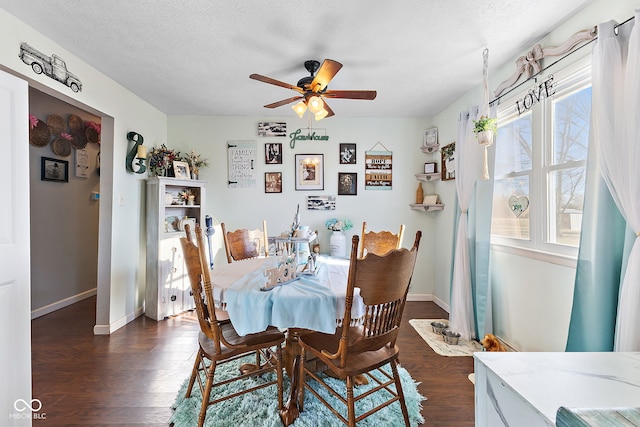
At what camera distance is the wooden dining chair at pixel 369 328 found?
4.30 ft

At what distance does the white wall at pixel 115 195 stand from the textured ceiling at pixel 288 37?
16cm

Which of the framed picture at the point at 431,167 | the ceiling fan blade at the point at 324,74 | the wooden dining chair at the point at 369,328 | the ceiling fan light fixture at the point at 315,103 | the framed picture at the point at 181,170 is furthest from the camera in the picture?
the framed picture at the point at 431,167

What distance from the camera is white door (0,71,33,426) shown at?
1.41 metres

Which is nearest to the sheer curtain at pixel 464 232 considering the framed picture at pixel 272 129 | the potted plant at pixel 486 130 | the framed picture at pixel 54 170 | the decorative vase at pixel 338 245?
the potted plant at pixel 486 130

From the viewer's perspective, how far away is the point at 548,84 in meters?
2.03

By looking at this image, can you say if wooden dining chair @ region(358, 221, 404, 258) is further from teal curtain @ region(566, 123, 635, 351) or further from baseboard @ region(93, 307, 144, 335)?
Result: baseboard @ region(93, 307, 144, 335)

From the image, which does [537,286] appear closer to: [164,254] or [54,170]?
[164,254]

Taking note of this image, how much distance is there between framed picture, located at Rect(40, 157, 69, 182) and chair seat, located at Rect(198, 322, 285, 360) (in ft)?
10.2

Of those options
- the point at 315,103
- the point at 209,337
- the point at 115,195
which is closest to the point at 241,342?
the point at 209,337

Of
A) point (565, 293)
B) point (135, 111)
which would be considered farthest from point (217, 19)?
point (565, 293)

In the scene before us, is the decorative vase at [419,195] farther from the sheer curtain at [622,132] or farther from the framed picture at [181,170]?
the framed picture at [181,170]

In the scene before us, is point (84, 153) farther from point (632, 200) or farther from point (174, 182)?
point (632, 200)

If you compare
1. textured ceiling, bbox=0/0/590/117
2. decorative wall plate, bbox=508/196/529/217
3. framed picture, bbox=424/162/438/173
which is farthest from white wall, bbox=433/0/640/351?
framed picture, bbox=424/162/438/173

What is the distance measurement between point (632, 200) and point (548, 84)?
1.10 metres
